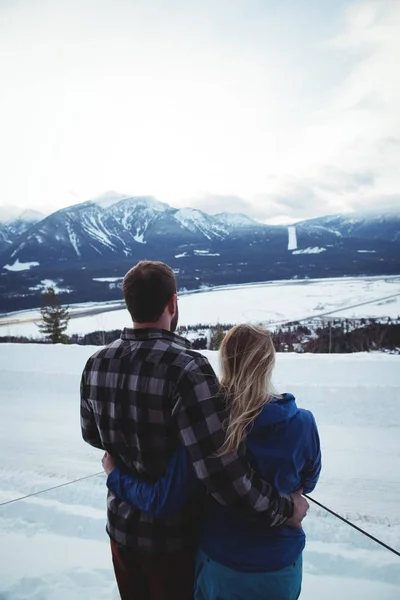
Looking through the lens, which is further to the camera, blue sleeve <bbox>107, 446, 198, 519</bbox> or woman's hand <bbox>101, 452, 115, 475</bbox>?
woman's hand <bbox>101, 452, 115, 475</bbox>

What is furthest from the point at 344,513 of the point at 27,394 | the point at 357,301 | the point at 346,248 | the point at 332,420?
the point at 346,248

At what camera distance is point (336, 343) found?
2733 cm

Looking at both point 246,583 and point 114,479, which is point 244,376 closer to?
point 114,479

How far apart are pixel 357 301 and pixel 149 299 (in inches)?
2257

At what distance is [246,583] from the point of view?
Result: 116 cm

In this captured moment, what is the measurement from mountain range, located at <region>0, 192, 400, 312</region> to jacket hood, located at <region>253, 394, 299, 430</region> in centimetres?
6545

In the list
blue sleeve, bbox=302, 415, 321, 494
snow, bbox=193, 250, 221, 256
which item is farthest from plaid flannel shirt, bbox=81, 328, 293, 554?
snow, bbox=193, 250, 221, 256

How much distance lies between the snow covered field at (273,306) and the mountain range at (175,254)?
12.9 metres

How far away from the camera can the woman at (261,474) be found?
109 cm

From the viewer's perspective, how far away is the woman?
A: 109 centimetres

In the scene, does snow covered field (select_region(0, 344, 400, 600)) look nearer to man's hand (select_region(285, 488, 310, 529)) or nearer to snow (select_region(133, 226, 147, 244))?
man's hand (select_region(285, 488, 310, 529))

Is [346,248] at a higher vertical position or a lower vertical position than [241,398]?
higher

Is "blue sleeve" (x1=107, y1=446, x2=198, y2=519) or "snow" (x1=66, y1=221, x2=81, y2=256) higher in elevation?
"snow" (x1=66, y1=221, x2=81, y2=256)

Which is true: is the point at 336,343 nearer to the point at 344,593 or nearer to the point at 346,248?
the point at 344,593
